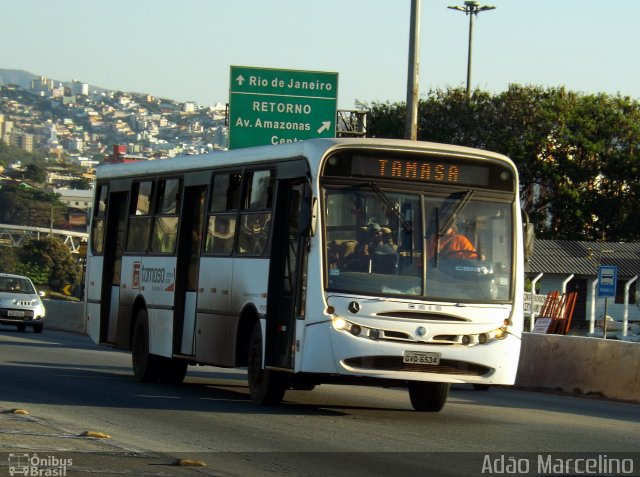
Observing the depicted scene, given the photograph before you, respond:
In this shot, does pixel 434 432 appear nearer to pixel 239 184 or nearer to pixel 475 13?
pixel 239 184

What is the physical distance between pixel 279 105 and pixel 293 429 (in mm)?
18888

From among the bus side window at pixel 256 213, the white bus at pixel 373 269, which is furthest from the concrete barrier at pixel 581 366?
the bus side window at pixel 256 213

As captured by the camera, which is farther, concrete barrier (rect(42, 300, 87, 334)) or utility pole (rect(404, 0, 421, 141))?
concrete barrier (rect(42, 300, 87, 334))

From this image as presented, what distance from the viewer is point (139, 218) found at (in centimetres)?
1977

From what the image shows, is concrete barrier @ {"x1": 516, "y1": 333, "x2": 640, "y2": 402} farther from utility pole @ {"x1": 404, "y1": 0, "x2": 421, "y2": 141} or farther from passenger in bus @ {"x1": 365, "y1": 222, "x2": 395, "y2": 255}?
passenger in bus @ {"x1": 365, "y1": 222, "x2": 395, "y2": 255}

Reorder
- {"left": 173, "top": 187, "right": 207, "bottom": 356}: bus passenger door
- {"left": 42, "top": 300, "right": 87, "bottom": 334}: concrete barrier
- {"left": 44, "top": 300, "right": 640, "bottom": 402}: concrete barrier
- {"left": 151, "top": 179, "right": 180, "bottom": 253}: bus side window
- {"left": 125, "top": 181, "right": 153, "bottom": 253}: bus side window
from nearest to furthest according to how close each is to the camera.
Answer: {"left": 173, "top": 187, "right": 207, "bottom": 356}: bus passenger door < {"left": 151, "top": 179, "right": 180, "bottom": 253}: bus side window < {"left": 125, "top": 181, "right": 153, "bottom": 253}: bus side window < {"left": 44, "top": 300, "right": 640, "bottom": 402}: concrete barrier < {"left": 42, "top": 300, "right": 87, "bottom": 334}: concrete barrier

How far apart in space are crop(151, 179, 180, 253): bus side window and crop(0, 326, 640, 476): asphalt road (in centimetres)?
189

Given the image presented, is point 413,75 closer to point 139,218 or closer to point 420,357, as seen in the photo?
point 139,218

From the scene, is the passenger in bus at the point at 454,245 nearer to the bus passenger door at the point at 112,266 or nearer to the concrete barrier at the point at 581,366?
the concrete barrier at the point at 581,366

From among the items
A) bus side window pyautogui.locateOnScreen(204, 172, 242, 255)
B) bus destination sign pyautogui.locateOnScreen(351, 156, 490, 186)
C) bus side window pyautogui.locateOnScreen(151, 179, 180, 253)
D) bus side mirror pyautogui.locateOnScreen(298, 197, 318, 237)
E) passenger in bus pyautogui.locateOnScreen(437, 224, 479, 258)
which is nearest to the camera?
bus side mirror pyautogui.locateOnScreen(298, 197, 318, 237)

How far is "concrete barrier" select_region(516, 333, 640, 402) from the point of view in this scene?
1988 cm

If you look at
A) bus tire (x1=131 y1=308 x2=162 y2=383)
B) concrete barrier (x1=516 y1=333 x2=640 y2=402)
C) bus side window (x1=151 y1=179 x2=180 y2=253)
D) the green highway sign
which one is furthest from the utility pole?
bus tire (x1=131 y1=308 x2=162 y2=383)

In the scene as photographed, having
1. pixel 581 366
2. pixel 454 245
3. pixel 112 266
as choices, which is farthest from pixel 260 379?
pixel 581 366

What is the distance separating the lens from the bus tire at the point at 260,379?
50.2ft
